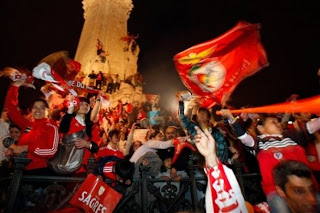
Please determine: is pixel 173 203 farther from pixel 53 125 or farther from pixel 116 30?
pixel 116 30

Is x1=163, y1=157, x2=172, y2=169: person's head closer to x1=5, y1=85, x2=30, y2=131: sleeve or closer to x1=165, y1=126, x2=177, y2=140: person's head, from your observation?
x1=165, y1=126, x2=177, y2=140: person's head

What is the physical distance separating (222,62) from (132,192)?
3812 millimetres

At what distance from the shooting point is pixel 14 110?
457 cm

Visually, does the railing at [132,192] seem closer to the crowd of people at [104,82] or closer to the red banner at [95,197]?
the red banner at [95,197]

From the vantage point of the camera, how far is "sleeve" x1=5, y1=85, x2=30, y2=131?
453 cm

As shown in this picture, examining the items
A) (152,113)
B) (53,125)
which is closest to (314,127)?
(53,125)

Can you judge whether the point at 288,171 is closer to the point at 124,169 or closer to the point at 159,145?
the point at 124,169

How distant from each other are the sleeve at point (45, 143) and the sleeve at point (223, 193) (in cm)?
292

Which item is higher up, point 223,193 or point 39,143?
point 39,143

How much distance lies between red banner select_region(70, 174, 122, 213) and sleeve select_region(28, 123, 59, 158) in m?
0.84

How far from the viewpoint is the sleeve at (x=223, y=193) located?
5.68 feet

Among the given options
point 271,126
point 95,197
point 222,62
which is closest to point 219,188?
point 95,197

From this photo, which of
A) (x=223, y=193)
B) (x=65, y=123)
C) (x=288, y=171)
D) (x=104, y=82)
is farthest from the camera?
(x=104, y=82)

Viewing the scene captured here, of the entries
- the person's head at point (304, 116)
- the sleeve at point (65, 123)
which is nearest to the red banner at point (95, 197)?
the sleeve at point (65, 123)
